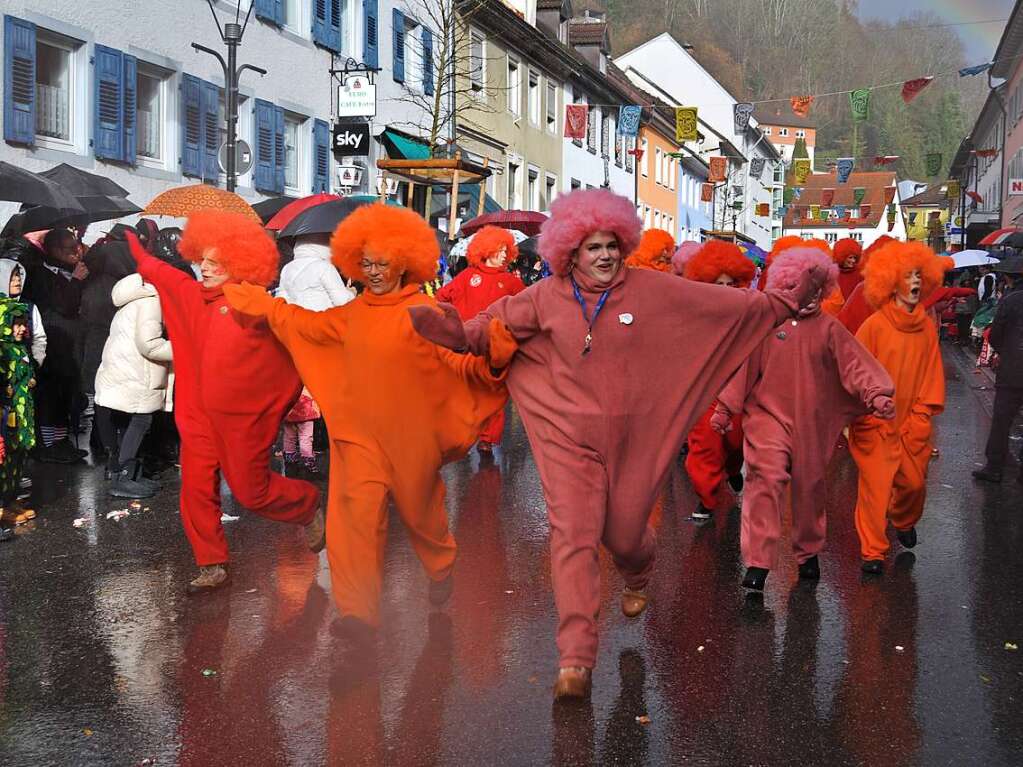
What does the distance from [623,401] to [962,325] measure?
106ft

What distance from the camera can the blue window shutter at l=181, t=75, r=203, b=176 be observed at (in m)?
19.9

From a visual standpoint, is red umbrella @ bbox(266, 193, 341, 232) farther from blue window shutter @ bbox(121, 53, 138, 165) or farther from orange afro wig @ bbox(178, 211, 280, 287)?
blue window shutter @ bbox(121, 53, 138, 165)

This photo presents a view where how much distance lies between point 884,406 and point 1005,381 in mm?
5302

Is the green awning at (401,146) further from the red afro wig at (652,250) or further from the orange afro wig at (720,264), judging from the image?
the orange afro wig at (720,264)

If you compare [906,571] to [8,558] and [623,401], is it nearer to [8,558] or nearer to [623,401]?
[623,401]

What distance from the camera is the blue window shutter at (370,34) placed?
85.7ft

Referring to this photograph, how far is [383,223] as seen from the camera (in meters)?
5.74

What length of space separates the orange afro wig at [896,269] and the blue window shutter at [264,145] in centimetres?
1550

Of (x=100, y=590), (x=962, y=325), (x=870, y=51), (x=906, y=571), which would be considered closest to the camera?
(x=100, y=590)

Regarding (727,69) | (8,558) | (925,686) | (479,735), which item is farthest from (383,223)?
(727,69)

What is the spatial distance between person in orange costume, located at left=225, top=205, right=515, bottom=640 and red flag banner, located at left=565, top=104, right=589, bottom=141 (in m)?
34.6

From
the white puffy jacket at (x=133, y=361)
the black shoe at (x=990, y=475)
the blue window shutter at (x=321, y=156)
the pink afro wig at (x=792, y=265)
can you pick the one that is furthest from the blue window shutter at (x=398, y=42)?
the pink afro wig at (x=792, y=265)

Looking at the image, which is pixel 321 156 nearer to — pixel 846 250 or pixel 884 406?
pixel 846 250

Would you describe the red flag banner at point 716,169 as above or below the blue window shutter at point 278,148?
above
